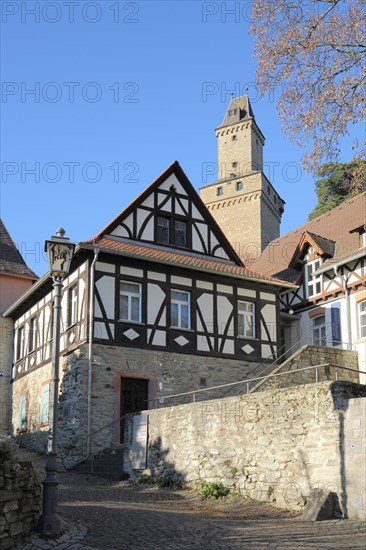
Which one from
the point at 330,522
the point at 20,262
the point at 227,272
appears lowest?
the point at 330,522

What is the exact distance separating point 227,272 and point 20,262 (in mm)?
12110

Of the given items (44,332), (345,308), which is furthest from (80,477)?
(345,308)

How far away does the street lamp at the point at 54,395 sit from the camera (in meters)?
10.1

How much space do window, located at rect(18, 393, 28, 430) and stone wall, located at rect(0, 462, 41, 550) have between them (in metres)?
15.8

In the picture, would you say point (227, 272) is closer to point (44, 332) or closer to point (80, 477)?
point (44, 332)

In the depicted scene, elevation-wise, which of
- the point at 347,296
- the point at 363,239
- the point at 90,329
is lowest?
the point at 90,329

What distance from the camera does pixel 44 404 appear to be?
2383cm

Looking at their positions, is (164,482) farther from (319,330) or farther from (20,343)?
(20,343)

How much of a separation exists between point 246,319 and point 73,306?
600 cm

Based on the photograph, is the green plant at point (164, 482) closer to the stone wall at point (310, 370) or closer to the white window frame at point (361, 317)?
the stone wall at point (310, 370)

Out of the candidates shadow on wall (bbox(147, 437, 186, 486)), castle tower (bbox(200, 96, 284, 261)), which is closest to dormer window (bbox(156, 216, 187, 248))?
shadow on wall (bbox(147, 437, 186, 486))

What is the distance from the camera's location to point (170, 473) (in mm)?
16703

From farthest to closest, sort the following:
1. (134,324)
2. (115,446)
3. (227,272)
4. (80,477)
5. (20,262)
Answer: (20,262) → (227,272) → (134,324) → (115,446) → (80,477)

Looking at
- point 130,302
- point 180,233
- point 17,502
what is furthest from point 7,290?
point 17,502
